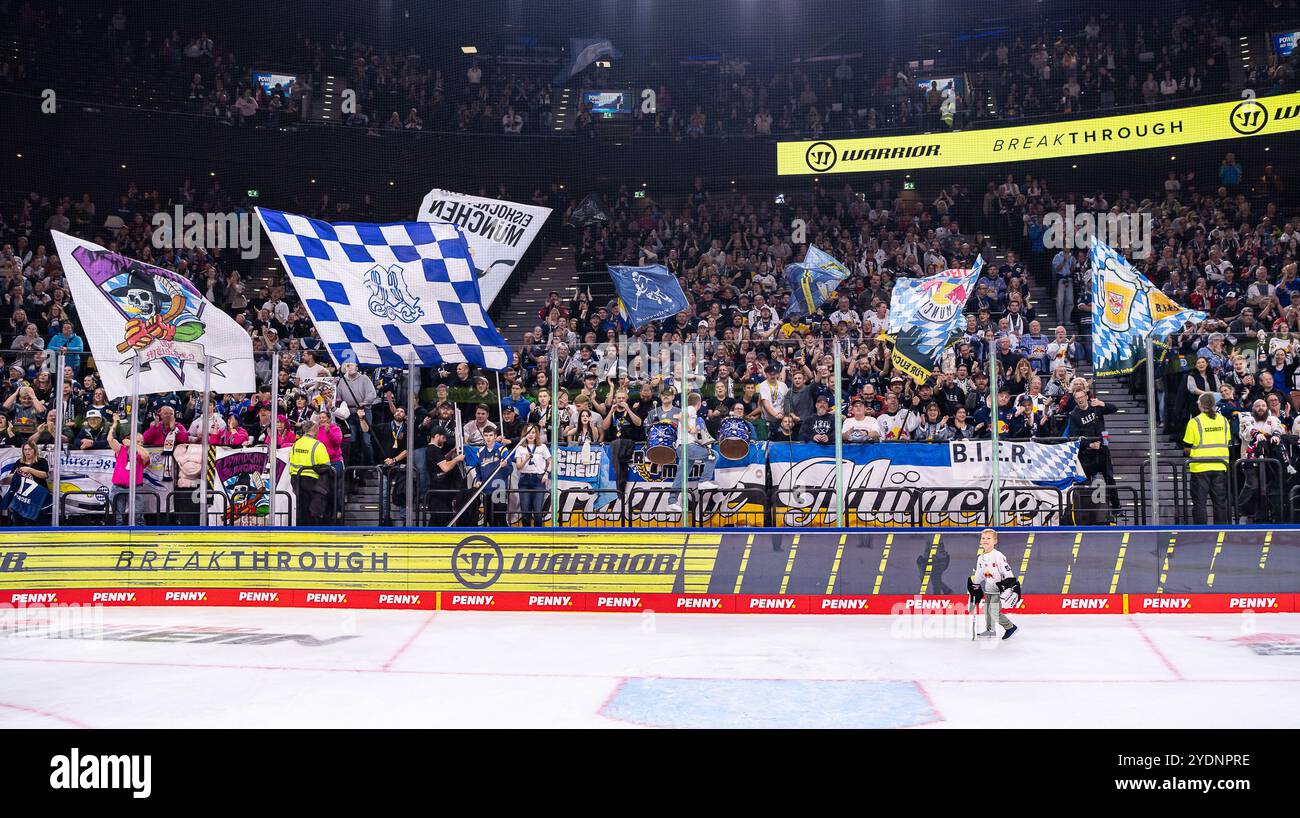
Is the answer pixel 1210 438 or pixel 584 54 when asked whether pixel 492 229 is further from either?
pixel 1210 438

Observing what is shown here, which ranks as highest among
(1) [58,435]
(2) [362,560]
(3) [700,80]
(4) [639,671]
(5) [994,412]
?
(3) [700,80]

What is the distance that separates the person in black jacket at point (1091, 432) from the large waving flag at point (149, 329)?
10629mm

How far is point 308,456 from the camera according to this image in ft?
48.0

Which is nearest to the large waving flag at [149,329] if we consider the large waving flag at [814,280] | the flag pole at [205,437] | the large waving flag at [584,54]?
the flag pole at [205,437]

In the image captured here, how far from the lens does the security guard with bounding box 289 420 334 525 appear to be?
14.6 m

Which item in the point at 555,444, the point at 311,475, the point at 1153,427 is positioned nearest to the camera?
the point at 1153,427

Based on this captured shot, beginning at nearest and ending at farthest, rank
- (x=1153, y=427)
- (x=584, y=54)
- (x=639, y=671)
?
(x=639, y=671), (x=1153, y=427), (x=584, y=54)

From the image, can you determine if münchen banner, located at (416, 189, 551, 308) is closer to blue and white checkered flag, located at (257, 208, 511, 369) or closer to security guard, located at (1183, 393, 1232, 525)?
blue and white checkered flag, located at (257, 208, 511, 369)

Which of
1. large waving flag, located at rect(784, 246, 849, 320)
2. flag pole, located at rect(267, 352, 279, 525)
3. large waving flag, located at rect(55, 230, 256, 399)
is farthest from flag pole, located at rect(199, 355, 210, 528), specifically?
large waving flag, located at rect(784, 246, 849, 320)

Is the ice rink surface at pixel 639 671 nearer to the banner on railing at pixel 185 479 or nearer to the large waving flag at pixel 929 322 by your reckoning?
the banner on railing at pixel 185 479

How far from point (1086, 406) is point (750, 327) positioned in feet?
30.3

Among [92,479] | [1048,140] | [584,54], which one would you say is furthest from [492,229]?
[1048,140]

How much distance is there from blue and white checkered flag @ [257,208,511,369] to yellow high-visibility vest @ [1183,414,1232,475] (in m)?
8.57

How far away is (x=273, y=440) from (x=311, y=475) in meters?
0.69
